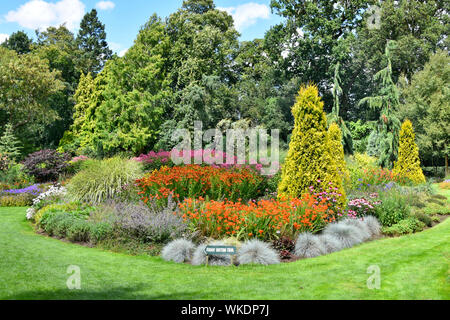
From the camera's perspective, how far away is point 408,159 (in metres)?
14.5

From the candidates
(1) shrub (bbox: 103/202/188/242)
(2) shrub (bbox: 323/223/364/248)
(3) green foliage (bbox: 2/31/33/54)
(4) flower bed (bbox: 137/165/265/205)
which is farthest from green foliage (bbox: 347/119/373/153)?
(3) green foliage (bbox: 2/31/33/54)

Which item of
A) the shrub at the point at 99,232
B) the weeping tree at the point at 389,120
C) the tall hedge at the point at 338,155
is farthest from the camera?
the weeping tree at the point at 389,120

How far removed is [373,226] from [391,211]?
96 centimetres

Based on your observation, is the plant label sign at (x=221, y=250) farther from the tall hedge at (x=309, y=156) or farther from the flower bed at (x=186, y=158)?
the flower bed at (x=186, y=158)

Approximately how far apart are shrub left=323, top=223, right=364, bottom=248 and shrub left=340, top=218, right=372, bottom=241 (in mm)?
245

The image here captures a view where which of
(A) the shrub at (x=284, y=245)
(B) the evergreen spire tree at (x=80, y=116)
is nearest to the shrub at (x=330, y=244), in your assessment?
(A) the shrub at (x=284, y=245)

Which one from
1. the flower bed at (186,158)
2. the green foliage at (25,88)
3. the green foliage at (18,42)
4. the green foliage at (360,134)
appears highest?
the green foliage at (18,42)

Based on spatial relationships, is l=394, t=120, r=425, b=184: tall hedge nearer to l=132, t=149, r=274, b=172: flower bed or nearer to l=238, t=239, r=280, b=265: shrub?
l=132, t=149, r=274, b=172: flower bed

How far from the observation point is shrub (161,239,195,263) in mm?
5965

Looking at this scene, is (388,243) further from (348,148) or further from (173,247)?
(348,148)

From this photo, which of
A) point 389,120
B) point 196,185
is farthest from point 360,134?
point 196,185

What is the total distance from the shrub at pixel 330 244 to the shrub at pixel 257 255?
1113 mm

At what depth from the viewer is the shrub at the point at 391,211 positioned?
843cm
